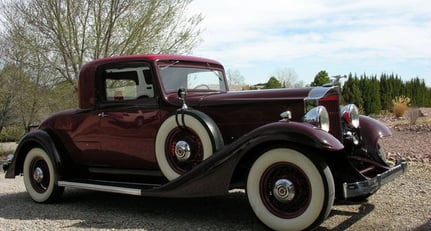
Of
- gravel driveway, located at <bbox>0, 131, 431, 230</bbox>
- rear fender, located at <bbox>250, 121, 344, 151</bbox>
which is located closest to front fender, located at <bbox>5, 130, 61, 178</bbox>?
gravel driveway, located at <bbox>0, 131, 431, 230</bbox>

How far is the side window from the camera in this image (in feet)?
18.4

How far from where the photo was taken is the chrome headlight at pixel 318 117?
177 inches

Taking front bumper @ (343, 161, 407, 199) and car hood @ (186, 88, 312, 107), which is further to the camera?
car hood @ (186, 88, 312, 107)

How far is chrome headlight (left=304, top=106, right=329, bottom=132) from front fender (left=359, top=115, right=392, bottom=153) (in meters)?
1.08

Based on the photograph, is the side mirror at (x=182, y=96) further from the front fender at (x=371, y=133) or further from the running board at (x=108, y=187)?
the front fender at (x=371, y=133)

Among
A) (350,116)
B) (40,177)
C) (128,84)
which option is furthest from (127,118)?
(350,116)

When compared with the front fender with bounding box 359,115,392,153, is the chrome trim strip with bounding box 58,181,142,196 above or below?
below

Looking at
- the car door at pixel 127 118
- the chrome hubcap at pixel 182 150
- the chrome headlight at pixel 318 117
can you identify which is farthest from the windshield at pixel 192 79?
the chrome headlight at pixel 318 117

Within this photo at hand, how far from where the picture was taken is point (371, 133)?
5586mm

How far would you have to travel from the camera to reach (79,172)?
630 centimetres

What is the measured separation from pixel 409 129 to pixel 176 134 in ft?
37.5

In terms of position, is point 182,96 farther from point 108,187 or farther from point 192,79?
point 108,187

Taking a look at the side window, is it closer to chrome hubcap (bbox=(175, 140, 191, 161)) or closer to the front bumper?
chrome hubcap (bbox=(175, 140, 191, 161))

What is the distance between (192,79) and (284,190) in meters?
2.17
